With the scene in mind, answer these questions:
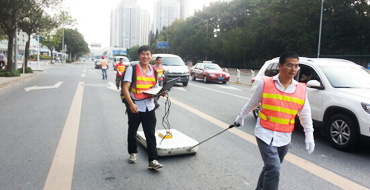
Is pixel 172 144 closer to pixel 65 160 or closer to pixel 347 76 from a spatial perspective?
pixel 65 160

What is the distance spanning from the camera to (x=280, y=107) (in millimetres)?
3203

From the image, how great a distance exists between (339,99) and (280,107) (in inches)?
137

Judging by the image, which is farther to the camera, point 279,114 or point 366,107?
point 366,107

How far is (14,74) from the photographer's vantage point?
21.4 meters

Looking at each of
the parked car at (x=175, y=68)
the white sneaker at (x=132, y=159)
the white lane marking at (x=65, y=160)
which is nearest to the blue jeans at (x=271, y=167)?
the white sneaker at (x=132, y=159)

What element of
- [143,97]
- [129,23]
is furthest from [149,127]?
[129,23]

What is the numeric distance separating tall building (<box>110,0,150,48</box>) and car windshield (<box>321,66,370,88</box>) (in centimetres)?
17861

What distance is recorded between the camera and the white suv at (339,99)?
5.63 meters

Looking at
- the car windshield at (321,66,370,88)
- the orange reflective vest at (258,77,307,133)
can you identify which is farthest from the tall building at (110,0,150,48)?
the orange reflective vest at (258,77,307,133)

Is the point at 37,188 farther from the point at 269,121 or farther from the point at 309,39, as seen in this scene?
the point at 309,39

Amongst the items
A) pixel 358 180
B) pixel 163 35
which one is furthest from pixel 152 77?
pixel 163 35

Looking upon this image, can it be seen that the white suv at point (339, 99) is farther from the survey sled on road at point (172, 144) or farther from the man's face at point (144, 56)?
the man's face at point (144, 56)

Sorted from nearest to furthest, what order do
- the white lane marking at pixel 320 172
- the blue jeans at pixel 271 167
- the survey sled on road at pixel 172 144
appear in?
the blue jeans at pixel 271 167 < the white lane marking at pixel 320 172 < the survey sled on road at pixel 172 144

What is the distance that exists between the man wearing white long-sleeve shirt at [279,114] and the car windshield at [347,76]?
3.75 m
